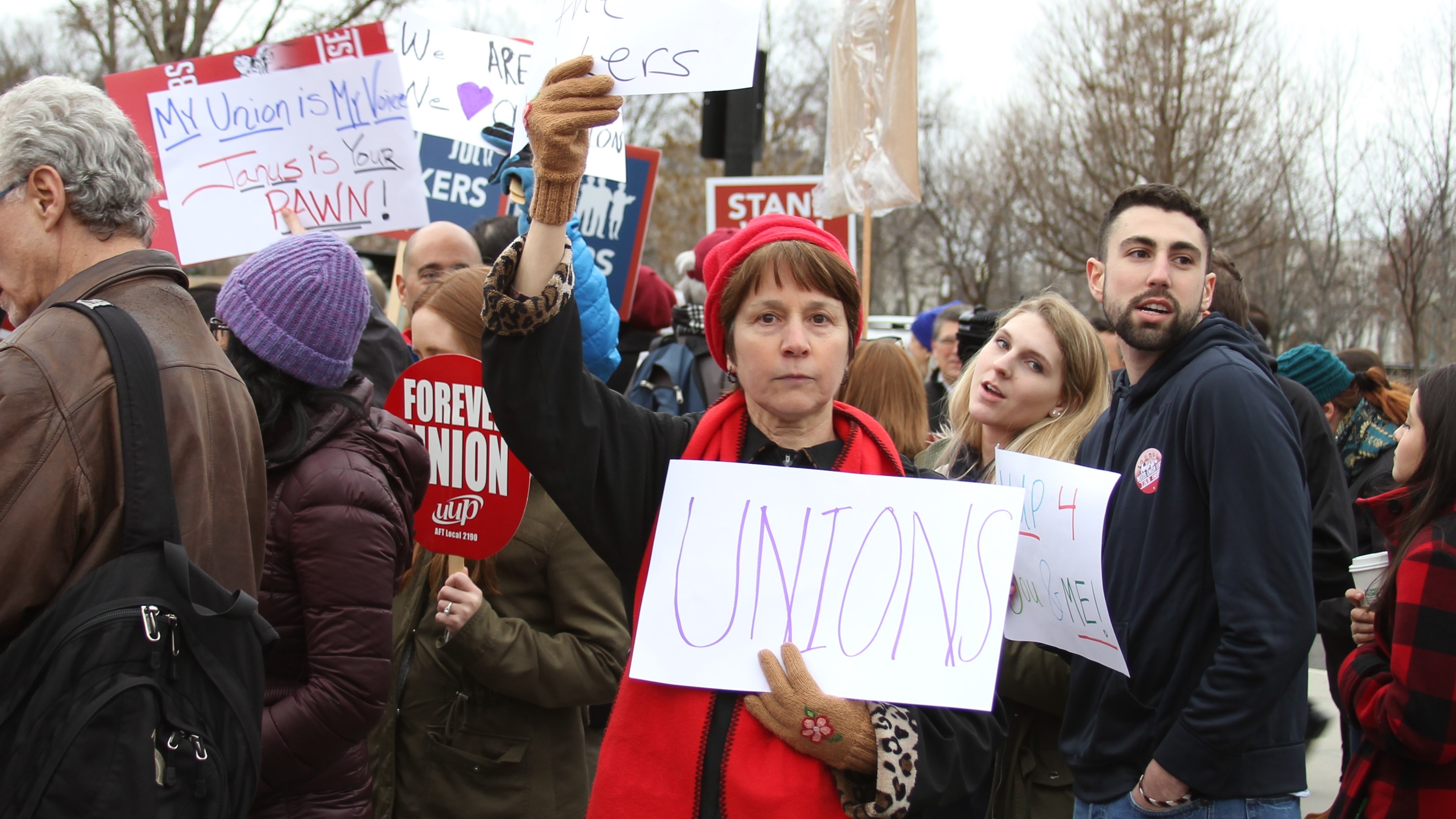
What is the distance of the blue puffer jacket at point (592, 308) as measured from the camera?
9.20 ft

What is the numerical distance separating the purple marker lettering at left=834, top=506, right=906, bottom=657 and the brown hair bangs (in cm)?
35

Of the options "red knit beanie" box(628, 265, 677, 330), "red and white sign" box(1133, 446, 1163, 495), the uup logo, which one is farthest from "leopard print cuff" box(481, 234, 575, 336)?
"red knit beanie" box(628, 265, 677, 330)

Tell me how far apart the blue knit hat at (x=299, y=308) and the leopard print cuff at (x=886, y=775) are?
1392 mm

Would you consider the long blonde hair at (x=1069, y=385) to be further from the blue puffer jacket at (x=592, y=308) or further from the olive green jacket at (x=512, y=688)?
the olive green jacket at (x=512, y=688)

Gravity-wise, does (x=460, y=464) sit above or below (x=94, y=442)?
below

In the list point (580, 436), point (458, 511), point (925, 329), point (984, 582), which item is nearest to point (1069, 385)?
point (984, 582)

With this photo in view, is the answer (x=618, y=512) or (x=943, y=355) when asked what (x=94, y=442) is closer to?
(x=618, y=512)

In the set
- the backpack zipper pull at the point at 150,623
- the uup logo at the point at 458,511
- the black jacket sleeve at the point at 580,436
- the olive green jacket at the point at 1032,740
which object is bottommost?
the olive green jacket at the point at 1032,740

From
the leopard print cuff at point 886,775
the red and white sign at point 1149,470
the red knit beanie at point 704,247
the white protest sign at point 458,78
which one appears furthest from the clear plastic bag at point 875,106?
the leopard print cuff at point 886,775

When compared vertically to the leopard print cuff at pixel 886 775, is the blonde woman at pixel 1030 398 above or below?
above

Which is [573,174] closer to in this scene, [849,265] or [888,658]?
[849,265]

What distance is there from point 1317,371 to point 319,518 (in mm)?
4851

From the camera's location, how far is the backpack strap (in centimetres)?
168

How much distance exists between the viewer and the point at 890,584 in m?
1.82
